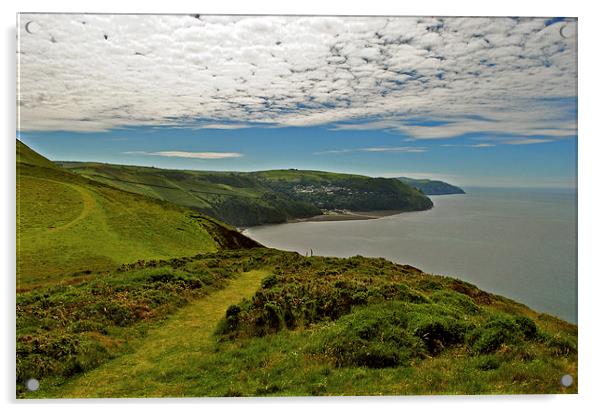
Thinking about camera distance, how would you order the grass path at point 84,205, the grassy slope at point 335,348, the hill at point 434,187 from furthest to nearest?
the grass path at point 84,205, the hill at point 434,187, the grassy slope at point 335,348

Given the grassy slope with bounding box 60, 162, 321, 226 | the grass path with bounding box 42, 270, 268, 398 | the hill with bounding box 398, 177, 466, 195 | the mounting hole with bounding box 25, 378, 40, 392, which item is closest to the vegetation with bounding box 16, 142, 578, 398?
the grass path with bounding box 42, 270, 268, 398

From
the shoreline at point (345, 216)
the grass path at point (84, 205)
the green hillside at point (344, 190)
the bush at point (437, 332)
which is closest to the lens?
the bush at point (437, 332)

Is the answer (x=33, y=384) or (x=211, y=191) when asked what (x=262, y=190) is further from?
(x=33, y=384)

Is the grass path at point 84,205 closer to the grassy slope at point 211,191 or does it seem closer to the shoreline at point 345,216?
the grassy slope at point 211,191

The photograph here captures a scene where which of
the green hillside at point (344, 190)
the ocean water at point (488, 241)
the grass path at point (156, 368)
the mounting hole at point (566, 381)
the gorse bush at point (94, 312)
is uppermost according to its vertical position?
the green hillside at point (344, 190)

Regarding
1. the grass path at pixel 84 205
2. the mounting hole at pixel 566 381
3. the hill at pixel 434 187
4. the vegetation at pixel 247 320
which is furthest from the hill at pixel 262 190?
the mounting hole at pixel 566 381

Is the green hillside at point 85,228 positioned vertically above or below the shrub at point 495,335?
above

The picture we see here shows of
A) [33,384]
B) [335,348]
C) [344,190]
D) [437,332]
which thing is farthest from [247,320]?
[344,190]
